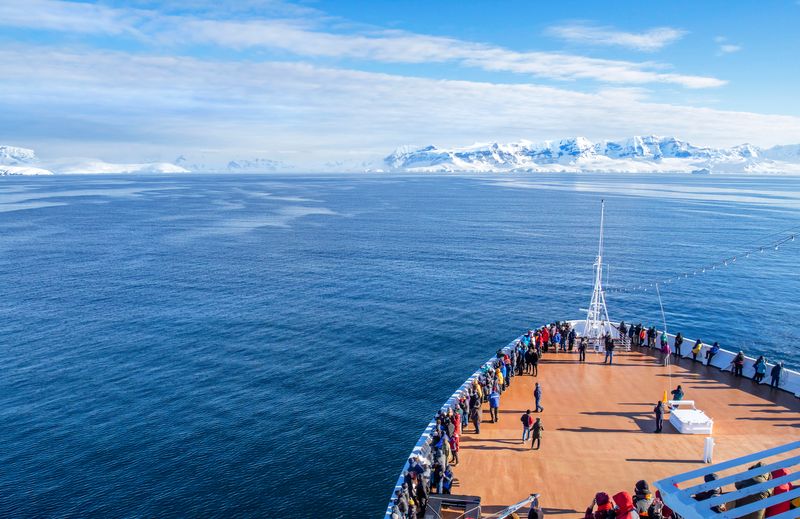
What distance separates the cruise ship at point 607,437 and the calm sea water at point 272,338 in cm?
797

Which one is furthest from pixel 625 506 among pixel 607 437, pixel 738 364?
pixel 738 364

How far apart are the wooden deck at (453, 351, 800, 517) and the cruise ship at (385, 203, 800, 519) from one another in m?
0.05

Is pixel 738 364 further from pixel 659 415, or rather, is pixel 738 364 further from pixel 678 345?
pixel 659 415

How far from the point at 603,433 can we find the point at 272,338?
1276 inches

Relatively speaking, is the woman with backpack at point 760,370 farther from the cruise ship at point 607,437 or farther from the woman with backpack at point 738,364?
the woman with backpack at point 738,364

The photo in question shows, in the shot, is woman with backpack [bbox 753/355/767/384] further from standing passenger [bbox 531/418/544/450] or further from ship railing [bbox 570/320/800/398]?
standing passenger [bbox 531/418/544/450]

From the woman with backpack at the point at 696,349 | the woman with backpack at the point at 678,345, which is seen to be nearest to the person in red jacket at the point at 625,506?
the woman with backpack at the point at 696,349

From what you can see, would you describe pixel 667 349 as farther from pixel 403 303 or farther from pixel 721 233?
pixel 721 233

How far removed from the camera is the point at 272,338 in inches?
1907

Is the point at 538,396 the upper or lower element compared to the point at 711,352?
lower

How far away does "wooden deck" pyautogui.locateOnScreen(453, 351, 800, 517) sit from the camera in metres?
19.6

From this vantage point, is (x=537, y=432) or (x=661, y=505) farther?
(x=537, y=432)

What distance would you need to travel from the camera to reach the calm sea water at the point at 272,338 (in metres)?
28.9

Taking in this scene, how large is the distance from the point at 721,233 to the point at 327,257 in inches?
3206
